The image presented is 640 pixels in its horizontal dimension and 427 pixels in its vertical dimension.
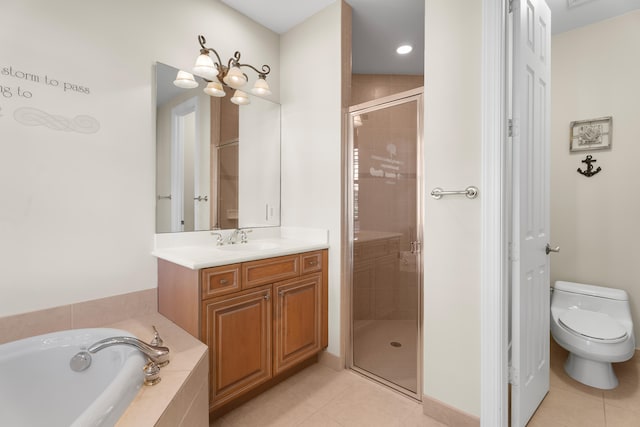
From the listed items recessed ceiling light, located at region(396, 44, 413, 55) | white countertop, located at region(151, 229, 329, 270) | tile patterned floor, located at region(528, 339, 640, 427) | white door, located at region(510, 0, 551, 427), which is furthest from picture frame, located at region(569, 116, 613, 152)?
white countertop, located at region(151, 229, 329, 270)

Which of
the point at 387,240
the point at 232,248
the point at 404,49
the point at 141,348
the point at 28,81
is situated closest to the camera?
the point at 141,348

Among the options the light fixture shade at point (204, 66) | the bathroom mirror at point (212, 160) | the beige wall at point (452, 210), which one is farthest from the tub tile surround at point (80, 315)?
the beige wall at point (452, 210)

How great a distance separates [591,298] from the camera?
88.0 inches

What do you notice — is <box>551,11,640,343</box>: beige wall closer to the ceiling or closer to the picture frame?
the picture frame

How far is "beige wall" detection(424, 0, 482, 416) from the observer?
1549 mm

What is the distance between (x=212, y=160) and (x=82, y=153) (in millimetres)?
782

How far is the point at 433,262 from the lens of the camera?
171 cm

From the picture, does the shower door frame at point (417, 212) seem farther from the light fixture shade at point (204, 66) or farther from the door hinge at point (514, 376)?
the light fixture shade at point (204, 66)

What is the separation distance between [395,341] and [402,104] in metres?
1.64

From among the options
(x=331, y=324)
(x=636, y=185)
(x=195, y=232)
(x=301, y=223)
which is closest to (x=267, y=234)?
(x=301, y=223)

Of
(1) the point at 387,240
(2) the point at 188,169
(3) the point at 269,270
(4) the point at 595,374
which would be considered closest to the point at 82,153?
(2) the point at 188,169

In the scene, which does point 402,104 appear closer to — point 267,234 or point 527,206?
point 527,206

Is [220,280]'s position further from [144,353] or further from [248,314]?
[144,353]

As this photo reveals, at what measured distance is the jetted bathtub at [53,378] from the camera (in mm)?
1124
